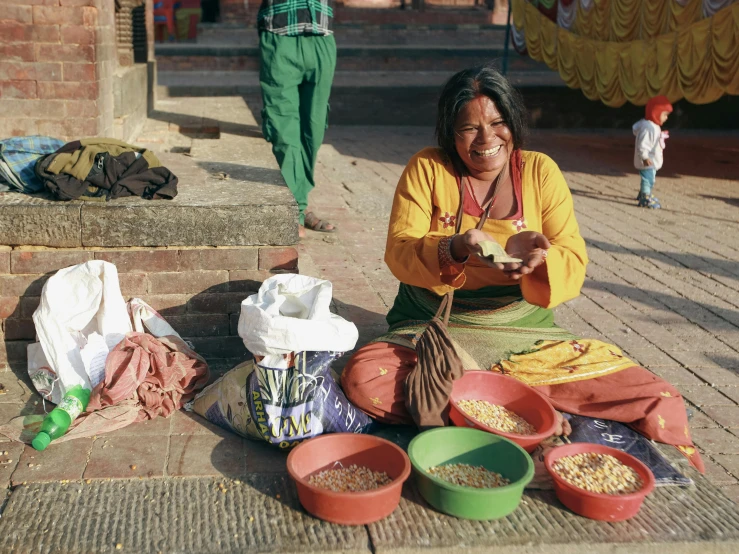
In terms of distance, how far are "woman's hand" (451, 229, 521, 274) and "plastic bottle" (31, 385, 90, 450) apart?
1471mm

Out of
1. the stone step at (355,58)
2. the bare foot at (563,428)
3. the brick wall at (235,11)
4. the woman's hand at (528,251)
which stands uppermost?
the brick wall at (235,11)

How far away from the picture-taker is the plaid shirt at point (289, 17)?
5047 mm

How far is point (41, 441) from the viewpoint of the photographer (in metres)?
2.71

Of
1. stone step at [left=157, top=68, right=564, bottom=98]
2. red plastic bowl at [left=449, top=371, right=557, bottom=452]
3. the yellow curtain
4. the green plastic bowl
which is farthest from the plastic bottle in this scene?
stone step at [left=157, top=68, right=564, bottom=98]

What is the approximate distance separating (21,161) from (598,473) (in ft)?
8.72

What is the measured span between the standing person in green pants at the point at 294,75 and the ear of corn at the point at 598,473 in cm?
313

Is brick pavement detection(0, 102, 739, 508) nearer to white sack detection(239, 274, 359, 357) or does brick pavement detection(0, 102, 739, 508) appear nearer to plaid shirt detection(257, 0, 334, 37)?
white sack detection(239, 274, 359, 357)

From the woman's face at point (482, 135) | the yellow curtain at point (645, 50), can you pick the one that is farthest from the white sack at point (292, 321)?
the yellow curtain at point (645, 50)

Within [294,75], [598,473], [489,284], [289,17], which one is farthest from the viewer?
[294,75]

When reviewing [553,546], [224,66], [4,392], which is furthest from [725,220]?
[224,66]

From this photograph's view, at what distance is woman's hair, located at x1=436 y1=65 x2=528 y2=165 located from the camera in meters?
2.88

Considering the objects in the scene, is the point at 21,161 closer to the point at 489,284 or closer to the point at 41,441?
the point at 41,441

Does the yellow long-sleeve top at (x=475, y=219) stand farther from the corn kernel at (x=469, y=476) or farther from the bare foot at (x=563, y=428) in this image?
the corn kernel at (x=469, y=476)

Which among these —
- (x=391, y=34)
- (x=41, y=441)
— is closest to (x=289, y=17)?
(x=41, y=441)
